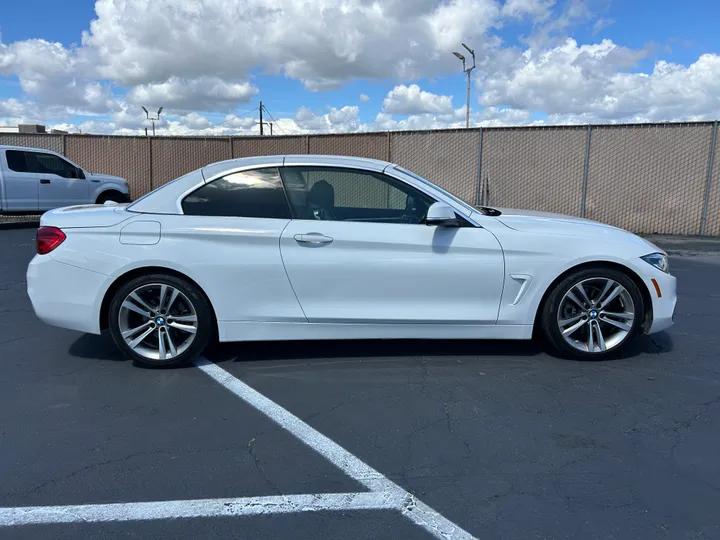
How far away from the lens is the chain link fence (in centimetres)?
1223

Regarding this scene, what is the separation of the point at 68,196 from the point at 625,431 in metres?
13.9

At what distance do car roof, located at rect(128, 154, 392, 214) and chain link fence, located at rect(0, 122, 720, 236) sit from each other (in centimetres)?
954

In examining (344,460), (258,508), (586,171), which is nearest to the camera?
(258,508)

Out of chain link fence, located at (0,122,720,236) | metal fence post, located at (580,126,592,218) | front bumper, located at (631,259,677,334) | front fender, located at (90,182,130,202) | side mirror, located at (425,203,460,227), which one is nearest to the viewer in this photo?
side mirror, located at (425,203,460,227)

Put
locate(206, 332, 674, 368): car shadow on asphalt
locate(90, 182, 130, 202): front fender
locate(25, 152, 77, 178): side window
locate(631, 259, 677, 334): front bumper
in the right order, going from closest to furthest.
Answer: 1. locate(631, 259, 677, 334): front bumper
2. locate(206, 332, 674, 368): car shadow on asphalt
3. locate(25, 152, 77, 178): side window
4. locate(90, 182, 130, 202): front fender

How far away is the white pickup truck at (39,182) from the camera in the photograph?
1326 centimetres

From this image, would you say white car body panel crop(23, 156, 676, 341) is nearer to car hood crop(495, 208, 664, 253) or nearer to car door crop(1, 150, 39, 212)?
car hood crop(495, 208, 664, 253)

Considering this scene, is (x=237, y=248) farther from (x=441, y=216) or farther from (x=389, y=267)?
(x=441, y=216)

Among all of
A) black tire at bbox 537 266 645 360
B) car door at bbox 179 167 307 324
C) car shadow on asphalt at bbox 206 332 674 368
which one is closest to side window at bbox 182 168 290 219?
car door at bbox 179 167 307 324

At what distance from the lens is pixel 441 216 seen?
4.20 m

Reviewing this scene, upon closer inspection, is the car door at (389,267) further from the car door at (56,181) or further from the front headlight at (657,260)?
the car door at (56,181)

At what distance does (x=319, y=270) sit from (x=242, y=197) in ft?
2.77

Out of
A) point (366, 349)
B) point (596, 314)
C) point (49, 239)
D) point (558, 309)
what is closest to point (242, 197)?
point (49, 239)

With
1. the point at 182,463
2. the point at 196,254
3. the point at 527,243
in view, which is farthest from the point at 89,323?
the point at 527,243
